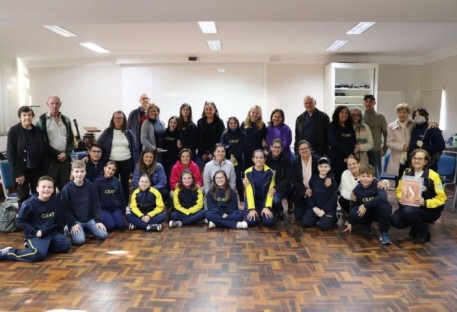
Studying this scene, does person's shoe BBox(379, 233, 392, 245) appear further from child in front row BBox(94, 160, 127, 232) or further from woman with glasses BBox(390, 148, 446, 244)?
child in front row BBox(94, 160, 127, 232)

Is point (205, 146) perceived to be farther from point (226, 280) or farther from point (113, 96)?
point (113, 96)

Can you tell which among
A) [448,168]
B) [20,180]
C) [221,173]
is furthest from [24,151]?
[448,168]

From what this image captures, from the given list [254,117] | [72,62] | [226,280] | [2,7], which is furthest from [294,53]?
[226,280]

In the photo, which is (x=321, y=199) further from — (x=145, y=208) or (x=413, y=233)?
(x=145, y=208)

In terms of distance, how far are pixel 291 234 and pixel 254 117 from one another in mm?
1773

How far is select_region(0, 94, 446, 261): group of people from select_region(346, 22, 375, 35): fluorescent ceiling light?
5.17ft

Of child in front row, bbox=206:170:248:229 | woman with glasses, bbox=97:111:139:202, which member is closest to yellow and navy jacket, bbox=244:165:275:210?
child in front row, bbox=206:170:248:229

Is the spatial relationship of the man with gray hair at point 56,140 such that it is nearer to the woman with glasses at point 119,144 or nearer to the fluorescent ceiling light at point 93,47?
the woman with glasses at point 119,144

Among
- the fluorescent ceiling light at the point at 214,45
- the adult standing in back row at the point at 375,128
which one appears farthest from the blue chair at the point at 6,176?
the adult standing in back row at the point at 375,128

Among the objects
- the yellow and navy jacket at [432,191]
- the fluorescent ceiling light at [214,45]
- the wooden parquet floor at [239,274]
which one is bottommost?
the wooden parquet floor at [239,274]

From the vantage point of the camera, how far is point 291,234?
4.29m

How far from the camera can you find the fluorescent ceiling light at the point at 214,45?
747 cm

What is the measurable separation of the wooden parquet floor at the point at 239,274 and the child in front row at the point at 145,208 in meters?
0.21

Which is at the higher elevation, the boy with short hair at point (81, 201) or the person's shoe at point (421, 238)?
the boy with short hair at point (81, 201)
